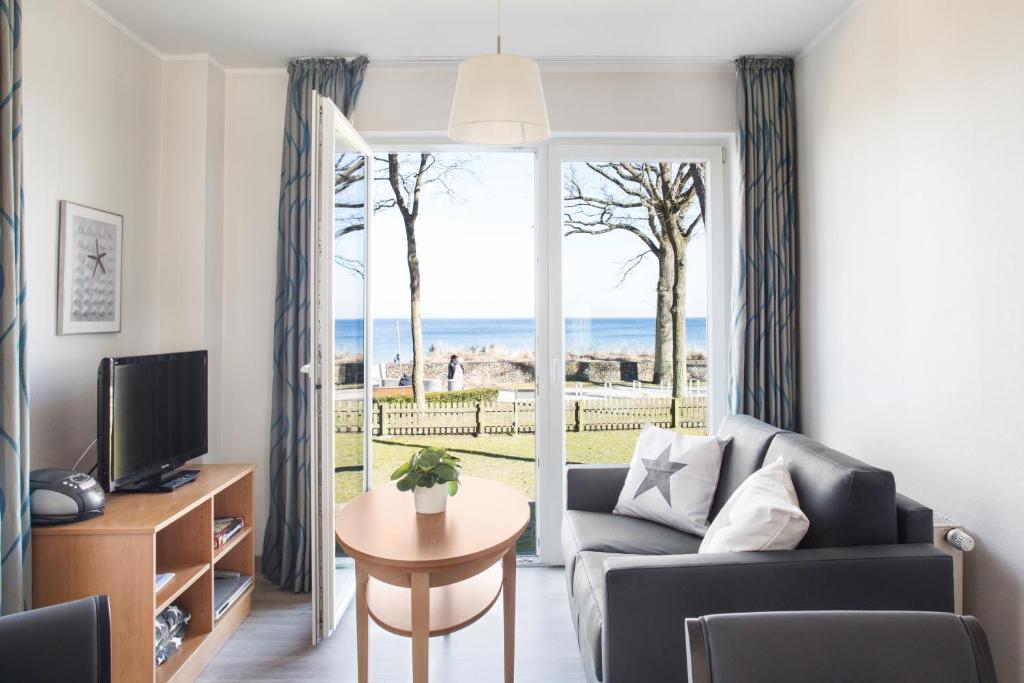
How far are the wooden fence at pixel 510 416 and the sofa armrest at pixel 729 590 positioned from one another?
152cm

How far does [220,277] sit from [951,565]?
3.28 m

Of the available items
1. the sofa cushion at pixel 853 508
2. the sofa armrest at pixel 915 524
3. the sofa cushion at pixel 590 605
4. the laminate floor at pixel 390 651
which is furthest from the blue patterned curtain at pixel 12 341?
the sofa armrest at pixel 915 524

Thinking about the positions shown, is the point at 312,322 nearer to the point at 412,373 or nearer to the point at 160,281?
the point at 160,281

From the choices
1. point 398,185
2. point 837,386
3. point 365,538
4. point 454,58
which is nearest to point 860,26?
point 837,386

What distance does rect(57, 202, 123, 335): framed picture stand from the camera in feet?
7.43

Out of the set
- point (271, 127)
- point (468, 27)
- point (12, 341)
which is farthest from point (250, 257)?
point (468, 27)

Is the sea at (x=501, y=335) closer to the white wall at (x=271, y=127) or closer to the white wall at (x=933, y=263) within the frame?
the white wall at (x=271, y=127)

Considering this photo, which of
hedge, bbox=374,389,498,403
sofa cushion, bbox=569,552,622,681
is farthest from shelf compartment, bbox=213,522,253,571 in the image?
hedge, bbox=374,389,498,403

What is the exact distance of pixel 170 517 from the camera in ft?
Answer: 6.44

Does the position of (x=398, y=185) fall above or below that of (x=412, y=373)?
above

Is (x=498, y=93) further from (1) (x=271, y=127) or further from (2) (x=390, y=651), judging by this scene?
(2) (x=390, y=651)

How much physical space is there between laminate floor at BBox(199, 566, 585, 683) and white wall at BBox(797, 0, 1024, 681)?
150 centimetres

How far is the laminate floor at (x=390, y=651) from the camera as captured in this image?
217 centimetres

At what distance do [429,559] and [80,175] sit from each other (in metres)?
2.15
